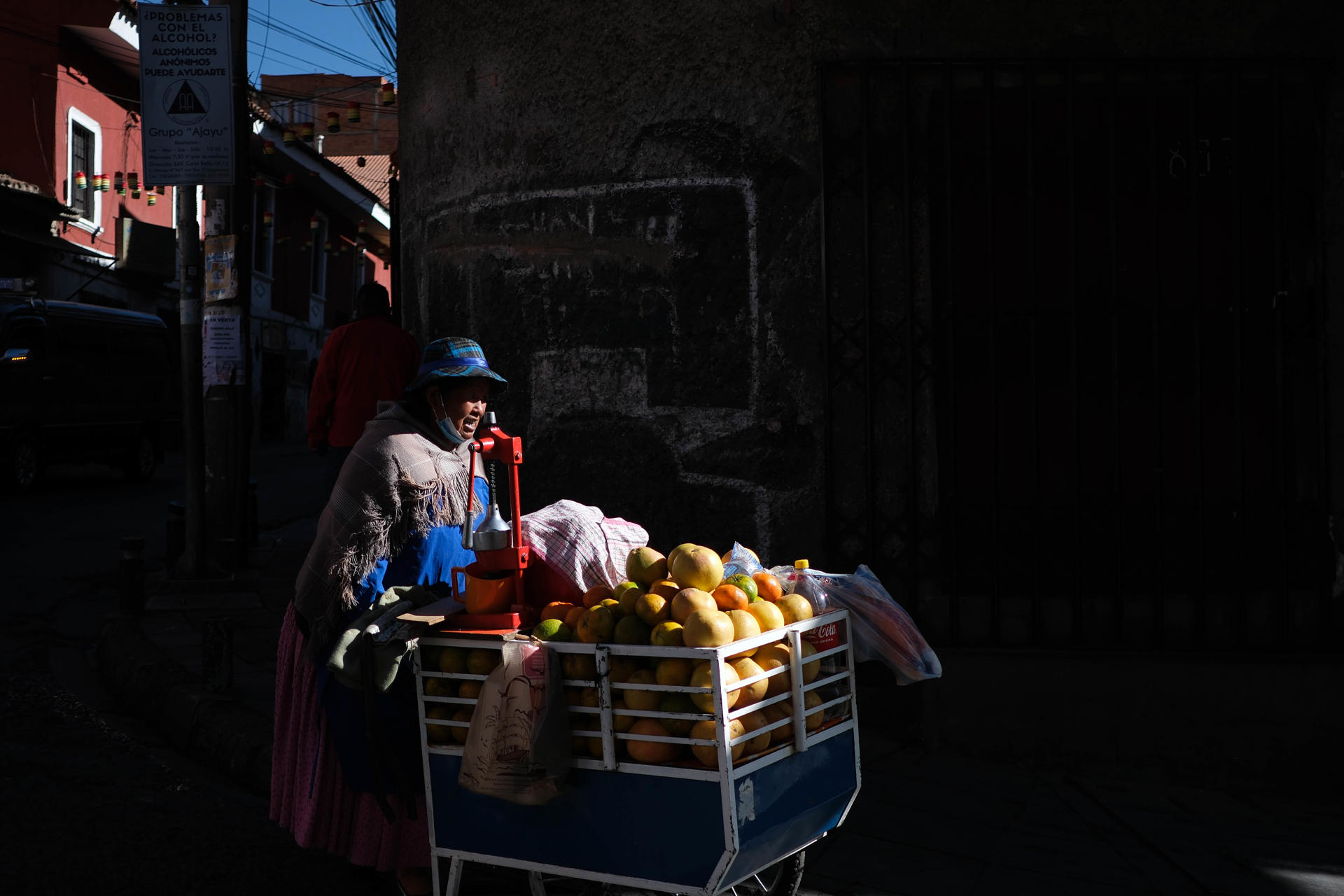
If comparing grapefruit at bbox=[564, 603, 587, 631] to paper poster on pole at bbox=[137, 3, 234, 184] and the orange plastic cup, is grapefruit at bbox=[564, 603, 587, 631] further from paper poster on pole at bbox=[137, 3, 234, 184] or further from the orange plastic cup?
paper poster on pole at bbox=[137, 3, 234, 184]

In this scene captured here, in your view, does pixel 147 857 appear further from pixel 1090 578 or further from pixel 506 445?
pixel 1090 578

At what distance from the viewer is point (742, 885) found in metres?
3.63

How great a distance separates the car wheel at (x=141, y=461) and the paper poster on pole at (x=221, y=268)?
Answer: 30.4 ft

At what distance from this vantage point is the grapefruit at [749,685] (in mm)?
2555

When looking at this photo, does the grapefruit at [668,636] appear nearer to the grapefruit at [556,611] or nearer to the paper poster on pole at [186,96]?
the grapefruit at [556,611]

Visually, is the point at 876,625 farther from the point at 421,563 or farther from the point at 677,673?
the point at 421,563

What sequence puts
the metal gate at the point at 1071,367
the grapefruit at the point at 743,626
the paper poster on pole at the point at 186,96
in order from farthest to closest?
the paper poster on pole at the point at 186,96, the metal gate at the point at 1071,367, the grapefruit at the point at 743,626

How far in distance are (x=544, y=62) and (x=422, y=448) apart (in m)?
2.77

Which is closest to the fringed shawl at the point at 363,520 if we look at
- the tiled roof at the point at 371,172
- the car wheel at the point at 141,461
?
the car wheel at the point at 141,461

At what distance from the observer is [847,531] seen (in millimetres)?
5172

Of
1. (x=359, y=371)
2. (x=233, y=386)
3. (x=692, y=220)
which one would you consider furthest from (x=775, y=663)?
(x=233, y=386)

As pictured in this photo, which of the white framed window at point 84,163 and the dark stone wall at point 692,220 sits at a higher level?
the white framed window at point 84,163

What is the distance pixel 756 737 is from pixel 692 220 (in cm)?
310

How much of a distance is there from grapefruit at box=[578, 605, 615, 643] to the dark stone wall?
2602mm
